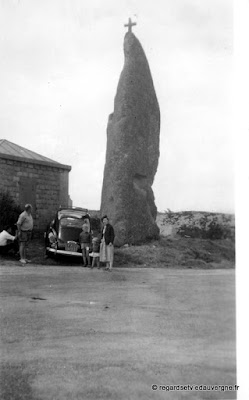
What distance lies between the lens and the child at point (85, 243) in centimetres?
706

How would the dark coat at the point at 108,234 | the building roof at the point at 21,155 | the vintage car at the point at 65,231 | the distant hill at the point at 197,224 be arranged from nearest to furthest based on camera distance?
the distant hill at the point at 197,224, the building roof at the point at 21,155, the vintage car at the point at 65,231, the dark coat at the point at 108,234

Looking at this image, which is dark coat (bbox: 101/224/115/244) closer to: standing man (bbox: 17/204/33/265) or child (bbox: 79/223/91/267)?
child (bbox: 79/223/91/267)

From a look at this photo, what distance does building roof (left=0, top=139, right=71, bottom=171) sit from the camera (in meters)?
5.20

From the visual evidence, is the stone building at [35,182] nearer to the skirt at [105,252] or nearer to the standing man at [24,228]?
the standing man at [24,228]

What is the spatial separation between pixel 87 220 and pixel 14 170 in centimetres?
214

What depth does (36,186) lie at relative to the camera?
645 cm

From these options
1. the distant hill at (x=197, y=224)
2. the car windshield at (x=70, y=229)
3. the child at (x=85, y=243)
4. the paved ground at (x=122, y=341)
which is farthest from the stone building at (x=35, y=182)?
the paved ground at (x=122, y=341)

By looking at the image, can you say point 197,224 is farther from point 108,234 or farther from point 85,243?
point 85,243

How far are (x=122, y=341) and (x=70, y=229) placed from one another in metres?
5.03

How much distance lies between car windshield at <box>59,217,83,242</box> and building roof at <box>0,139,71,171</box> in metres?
2.02

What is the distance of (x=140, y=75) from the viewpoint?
8852 mm

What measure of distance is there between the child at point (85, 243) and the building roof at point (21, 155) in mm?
1713

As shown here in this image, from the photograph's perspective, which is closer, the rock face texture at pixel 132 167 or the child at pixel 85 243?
the child at pixel 85 243

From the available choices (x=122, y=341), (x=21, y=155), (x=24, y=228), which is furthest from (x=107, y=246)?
(x=122, y=341)
